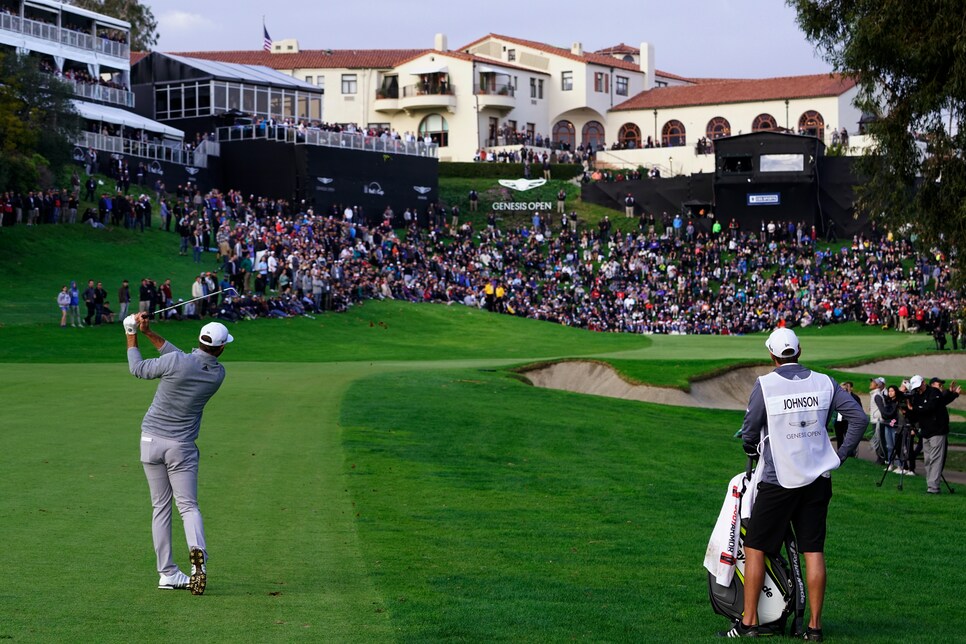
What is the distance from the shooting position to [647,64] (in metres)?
110

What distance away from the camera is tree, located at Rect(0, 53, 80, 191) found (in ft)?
161

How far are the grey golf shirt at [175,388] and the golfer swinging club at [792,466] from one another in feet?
14.1

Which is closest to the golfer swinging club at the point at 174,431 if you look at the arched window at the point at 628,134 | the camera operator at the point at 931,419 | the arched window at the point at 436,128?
the camera operator at the point at 931,419

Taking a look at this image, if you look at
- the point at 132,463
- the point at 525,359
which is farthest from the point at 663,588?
the point at 525,359

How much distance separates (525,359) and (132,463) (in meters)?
26.5

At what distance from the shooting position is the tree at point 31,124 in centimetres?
4909

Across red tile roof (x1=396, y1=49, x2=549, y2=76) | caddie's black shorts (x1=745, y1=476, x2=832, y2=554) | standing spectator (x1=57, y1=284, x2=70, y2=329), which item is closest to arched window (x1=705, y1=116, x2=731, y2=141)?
red tile roof (x1=396, y1=49, x2=549, y2=76)

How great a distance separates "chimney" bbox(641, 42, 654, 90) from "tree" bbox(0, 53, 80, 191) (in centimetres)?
6231

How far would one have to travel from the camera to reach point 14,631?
8.30m

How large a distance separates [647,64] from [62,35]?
2229 inches

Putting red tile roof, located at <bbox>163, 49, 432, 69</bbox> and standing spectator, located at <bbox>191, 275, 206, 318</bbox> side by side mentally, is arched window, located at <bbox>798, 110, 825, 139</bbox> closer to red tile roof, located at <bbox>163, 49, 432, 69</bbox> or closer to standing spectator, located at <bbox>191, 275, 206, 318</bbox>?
red tile roof, located at <bbox>163, 49, 432, 69</bbox>

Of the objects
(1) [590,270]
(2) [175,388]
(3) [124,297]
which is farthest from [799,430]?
(1) [590,270]

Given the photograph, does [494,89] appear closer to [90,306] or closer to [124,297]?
[124,297]

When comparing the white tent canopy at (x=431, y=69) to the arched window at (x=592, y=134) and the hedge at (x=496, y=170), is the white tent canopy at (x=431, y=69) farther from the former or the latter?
the hedge at (x=496, y=170)
